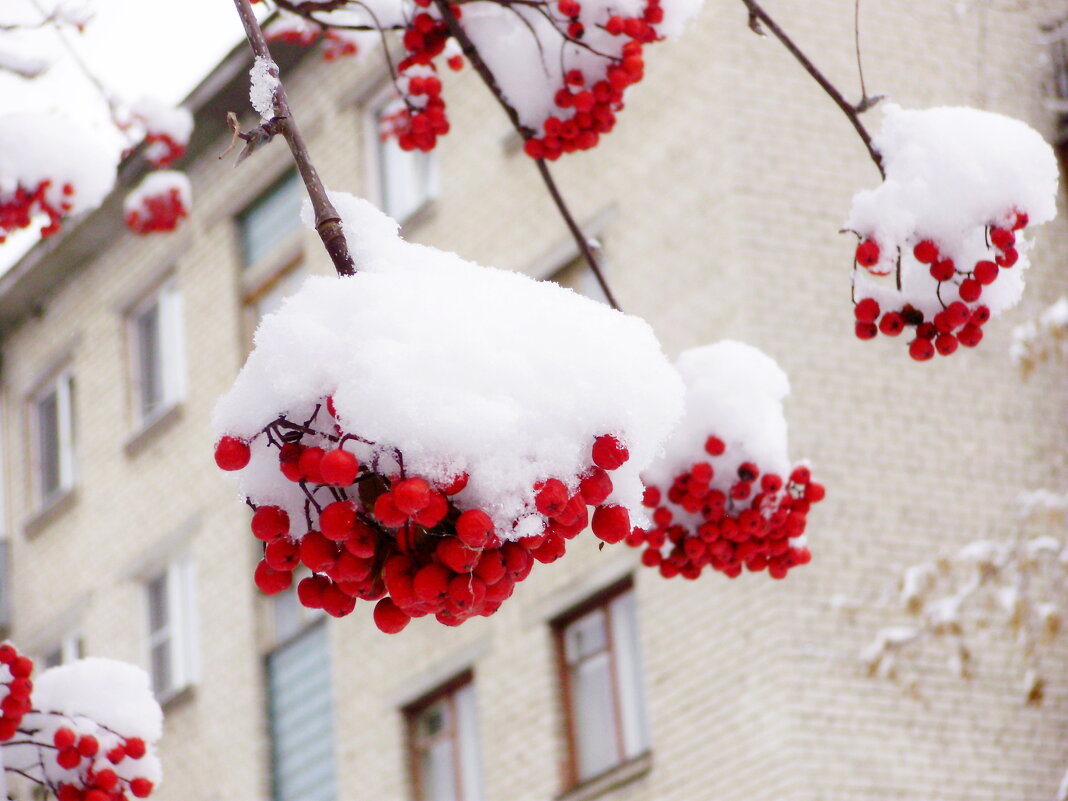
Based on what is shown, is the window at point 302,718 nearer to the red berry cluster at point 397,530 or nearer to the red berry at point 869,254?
the red berry at point 869,254

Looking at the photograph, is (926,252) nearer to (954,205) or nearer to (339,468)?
(954,205)

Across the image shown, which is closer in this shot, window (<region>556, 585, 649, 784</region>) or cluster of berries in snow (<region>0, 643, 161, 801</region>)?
cluster of berries in snow (<region>0, 643, 161, 801</region>)

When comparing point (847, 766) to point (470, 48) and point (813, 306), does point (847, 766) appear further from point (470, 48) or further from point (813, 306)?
point (470, 48)

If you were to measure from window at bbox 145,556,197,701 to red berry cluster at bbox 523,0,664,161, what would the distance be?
11.8m

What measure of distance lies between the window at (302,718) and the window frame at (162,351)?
3201mm

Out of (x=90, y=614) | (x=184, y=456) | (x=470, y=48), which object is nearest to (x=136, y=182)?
(x=184, y=456)

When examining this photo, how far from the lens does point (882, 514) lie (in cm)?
1038

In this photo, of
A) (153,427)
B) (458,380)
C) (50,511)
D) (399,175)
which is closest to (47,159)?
(458,380)

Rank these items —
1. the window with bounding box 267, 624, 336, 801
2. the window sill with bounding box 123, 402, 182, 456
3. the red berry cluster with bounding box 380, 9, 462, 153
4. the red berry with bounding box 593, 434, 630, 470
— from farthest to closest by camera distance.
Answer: the window sill with bounding box 123, 402, 182, 456, the window with bounding box 267, 624, 336, 801, the red berry cluster with bounding box 380, 9, 462, 153, the red berry with bounding box 593, 434, 630, 470

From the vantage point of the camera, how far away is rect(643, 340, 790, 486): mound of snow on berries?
4.08 metres

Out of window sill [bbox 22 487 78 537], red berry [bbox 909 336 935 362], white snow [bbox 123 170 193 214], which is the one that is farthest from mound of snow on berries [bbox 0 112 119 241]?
window sill [bbox 22 487 78 537]

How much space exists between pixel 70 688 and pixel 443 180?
9834 mm

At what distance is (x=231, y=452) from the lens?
93.4 inches

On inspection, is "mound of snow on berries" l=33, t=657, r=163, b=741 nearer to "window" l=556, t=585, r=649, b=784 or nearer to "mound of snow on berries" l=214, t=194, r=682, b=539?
"mound of snow on berries" l=214, t=194, r=682, b=539
